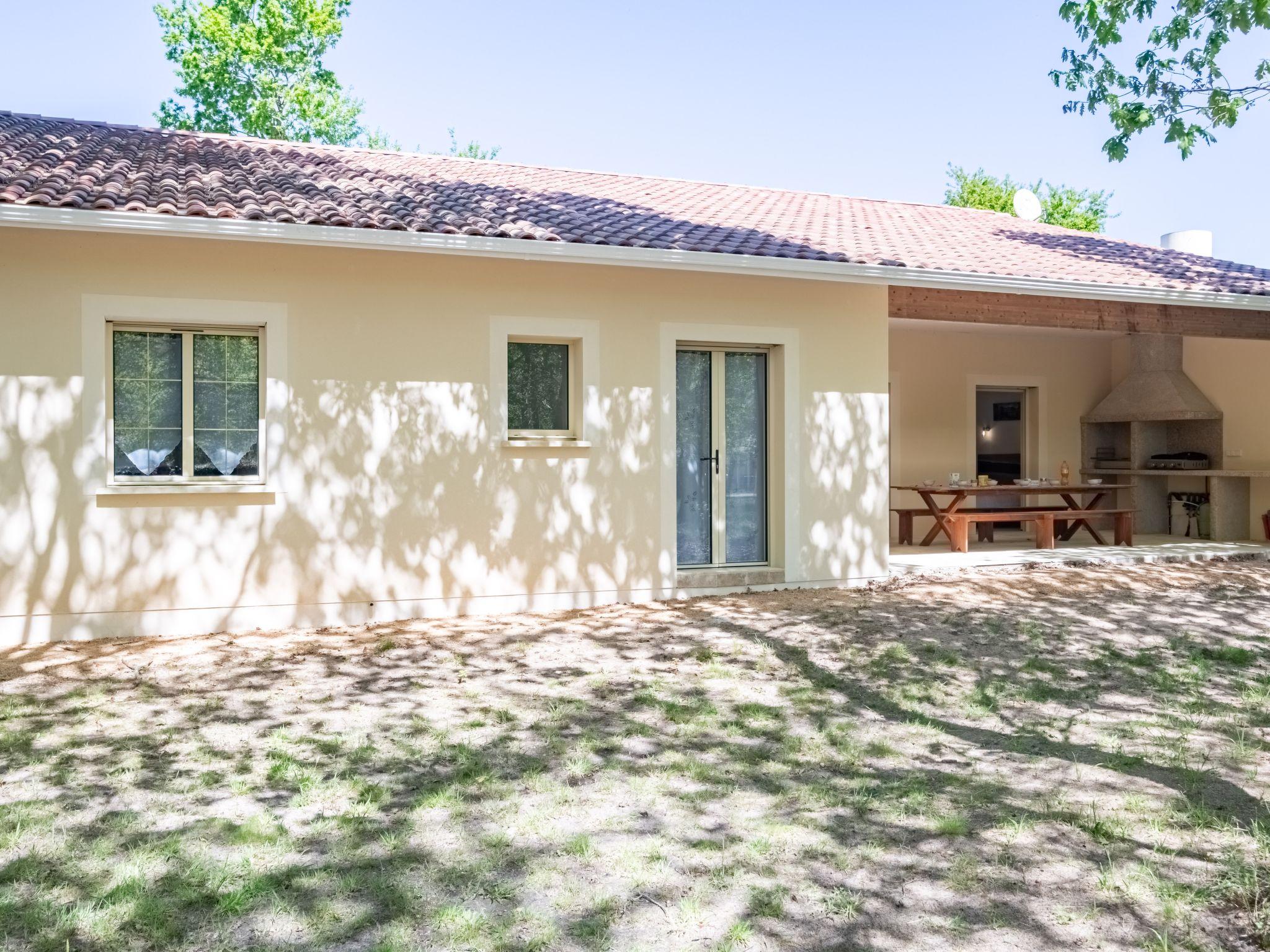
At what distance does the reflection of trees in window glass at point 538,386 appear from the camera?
28.7ft

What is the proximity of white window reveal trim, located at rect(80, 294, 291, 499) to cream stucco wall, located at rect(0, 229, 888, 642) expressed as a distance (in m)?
0.04

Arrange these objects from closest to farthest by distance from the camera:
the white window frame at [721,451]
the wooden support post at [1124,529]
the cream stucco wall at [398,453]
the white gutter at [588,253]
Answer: the white gutter at [588,253] < the cream stucco wall at [398,453] < the white window frame at [721,451] < the wooden support post at [1124,529]

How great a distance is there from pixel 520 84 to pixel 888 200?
948 inches

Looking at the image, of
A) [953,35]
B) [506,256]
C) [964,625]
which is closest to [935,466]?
[964,625]

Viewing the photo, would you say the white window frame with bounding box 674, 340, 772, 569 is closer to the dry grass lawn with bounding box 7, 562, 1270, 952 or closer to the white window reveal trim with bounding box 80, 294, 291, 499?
the dry grass lawn with bounding box 7, 562, 1270, 952

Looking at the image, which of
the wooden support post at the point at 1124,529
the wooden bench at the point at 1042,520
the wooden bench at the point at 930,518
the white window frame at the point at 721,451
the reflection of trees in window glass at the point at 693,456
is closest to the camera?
the reflection of trees in window glass at the point at 693,456

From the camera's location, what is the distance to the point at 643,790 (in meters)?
4.39

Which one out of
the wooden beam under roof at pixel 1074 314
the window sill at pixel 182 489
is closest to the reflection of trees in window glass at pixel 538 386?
the window sill at pixel 182 489

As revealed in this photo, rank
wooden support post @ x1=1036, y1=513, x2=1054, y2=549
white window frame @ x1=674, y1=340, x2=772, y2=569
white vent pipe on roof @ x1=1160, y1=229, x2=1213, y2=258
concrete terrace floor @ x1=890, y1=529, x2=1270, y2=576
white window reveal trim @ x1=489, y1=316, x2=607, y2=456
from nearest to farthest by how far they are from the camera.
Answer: white window reveal trim @ x1=489, y1=316, x2=607, y2=456
white window frame @ x1=674, y1=340, x2=772, y2=569
concrete terrace floor @ x1=890, y1=529, x2=1270, y2=576
wooden support post @ x1=1036, y1=513, x2=1054, y2=549
white vent pipe on roof @ x1=1160, y1=229, x2=1213, y2=258

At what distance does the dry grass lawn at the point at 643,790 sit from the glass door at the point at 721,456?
72.8 inches

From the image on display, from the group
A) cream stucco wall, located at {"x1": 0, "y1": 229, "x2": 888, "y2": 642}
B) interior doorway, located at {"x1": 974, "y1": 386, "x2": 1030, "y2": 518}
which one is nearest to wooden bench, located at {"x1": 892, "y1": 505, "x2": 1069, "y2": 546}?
interior doorway, located at {"x1": 974, "y1": 386, "x2": 1030, "y2": 518}

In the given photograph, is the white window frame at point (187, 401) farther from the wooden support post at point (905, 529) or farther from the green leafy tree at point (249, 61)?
the green leafy tree at point (249, 61)

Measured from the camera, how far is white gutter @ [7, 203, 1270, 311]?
23.0 ft

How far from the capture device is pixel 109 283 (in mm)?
7492
